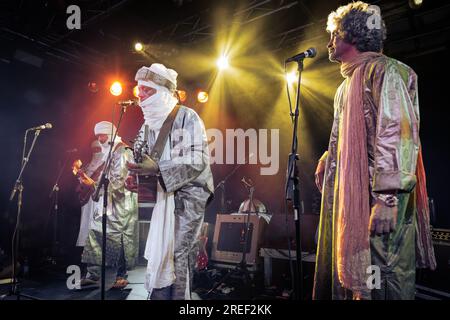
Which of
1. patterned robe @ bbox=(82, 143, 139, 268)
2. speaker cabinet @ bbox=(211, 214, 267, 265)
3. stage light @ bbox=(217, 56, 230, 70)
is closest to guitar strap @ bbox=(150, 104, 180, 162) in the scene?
patterned robe @ bbox=(82, 143, 139, 268)

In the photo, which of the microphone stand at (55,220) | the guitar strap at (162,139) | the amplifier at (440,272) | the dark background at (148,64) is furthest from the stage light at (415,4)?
the microphone stand at (55,220)

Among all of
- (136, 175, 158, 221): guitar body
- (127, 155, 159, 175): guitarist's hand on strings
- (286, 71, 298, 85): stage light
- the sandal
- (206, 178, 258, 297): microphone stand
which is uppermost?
(286, 71, 298, 85): stage light

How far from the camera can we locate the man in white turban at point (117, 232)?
5.43 meters

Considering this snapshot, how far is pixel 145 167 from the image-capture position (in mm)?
2814

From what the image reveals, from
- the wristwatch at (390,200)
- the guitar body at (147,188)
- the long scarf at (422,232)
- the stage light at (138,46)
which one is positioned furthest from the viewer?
the stage light at (138,46)

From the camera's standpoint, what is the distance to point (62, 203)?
8.46m

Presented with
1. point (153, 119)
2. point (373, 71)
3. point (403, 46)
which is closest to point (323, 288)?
point (373, 71)

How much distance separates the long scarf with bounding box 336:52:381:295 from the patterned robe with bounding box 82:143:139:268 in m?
4.25

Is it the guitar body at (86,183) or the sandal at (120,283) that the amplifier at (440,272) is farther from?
the guitar body at (86,183)

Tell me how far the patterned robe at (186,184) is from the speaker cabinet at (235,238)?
2.91m

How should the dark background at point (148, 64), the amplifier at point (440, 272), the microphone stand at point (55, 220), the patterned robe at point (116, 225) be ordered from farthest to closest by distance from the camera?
the microphone stand at point (55, 220) → the dark background at point (148, 64) → the patterned robe at point (116, 225) → the amplifier at point (440, 272)

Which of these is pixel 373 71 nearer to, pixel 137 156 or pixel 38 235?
pixel 137 156

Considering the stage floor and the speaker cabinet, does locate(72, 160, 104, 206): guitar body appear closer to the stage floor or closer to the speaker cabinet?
the stage floor

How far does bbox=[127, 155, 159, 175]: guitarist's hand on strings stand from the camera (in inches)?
110
